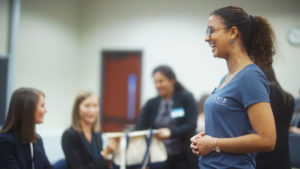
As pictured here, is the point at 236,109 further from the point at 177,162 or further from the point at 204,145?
the point at 177,162

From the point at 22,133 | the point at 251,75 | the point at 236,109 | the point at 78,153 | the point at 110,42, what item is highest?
the point at 110,42

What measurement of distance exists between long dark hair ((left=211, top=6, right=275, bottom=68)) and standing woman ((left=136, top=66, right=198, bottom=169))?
1001mm

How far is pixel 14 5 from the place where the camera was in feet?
12.4

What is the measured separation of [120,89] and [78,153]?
3.91 metres

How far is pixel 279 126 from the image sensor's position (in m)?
1.37

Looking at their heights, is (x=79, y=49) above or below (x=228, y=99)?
above

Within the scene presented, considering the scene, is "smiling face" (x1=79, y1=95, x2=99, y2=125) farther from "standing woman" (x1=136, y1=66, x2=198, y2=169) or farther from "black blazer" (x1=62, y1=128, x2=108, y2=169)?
"standing woman" (x1=136, y1=66, x2=198, y2=169)

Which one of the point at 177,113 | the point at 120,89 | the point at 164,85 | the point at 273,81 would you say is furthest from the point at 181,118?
the point at 120,89

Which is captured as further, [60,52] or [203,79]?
[60,52]

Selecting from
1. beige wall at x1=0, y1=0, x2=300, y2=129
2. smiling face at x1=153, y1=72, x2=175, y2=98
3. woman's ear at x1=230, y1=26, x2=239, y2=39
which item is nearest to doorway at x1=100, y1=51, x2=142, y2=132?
beige wall at x1=0, y1=0, x2=300, y2=129

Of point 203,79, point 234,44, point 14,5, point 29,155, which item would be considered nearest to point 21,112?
point 29,155

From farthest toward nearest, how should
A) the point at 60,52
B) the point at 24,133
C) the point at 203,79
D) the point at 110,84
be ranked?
the point at 110,84
the point at 60,52
the point at 203,79
the point at 24,133

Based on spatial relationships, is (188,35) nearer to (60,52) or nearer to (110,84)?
(110,84)

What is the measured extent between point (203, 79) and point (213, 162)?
13.2 ft
